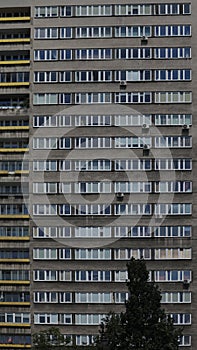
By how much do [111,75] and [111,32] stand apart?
280 centimetres

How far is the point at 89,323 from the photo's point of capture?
45938 mm

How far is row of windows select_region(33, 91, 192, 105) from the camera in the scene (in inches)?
1852

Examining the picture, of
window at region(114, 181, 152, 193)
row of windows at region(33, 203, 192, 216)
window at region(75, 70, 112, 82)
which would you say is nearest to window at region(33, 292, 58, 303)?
row of windows at region(33, 203, 192, 216)

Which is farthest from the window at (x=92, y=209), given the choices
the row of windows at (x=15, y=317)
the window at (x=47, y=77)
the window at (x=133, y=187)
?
the window at (x=47, y=77)

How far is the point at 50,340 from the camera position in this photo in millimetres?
42906

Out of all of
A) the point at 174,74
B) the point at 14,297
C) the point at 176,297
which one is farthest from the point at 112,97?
the point at 14,297

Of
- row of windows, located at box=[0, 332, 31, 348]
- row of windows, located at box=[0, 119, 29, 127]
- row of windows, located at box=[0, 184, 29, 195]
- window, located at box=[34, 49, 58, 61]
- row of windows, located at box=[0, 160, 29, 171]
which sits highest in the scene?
window, located at box=[34, 49, 58, 61]

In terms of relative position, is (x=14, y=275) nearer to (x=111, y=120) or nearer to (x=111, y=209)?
(x=111, y=209)

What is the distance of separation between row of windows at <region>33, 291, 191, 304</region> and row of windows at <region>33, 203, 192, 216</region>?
4978mm

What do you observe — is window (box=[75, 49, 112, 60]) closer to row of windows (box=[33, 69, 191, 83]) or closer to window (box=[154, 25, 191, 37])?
row of windows (box=[33, 69, 191, 83])

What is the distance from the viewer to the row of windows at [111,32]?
156 ft

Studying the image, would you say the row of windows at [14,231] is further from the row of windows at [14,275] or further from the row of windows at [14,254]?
the row of windows at [14,275]

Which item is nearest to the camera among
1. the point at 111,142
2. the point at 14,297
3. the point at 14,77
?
the point at 14,297

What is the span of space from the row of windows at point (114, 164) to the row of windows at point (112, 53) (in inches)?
257
